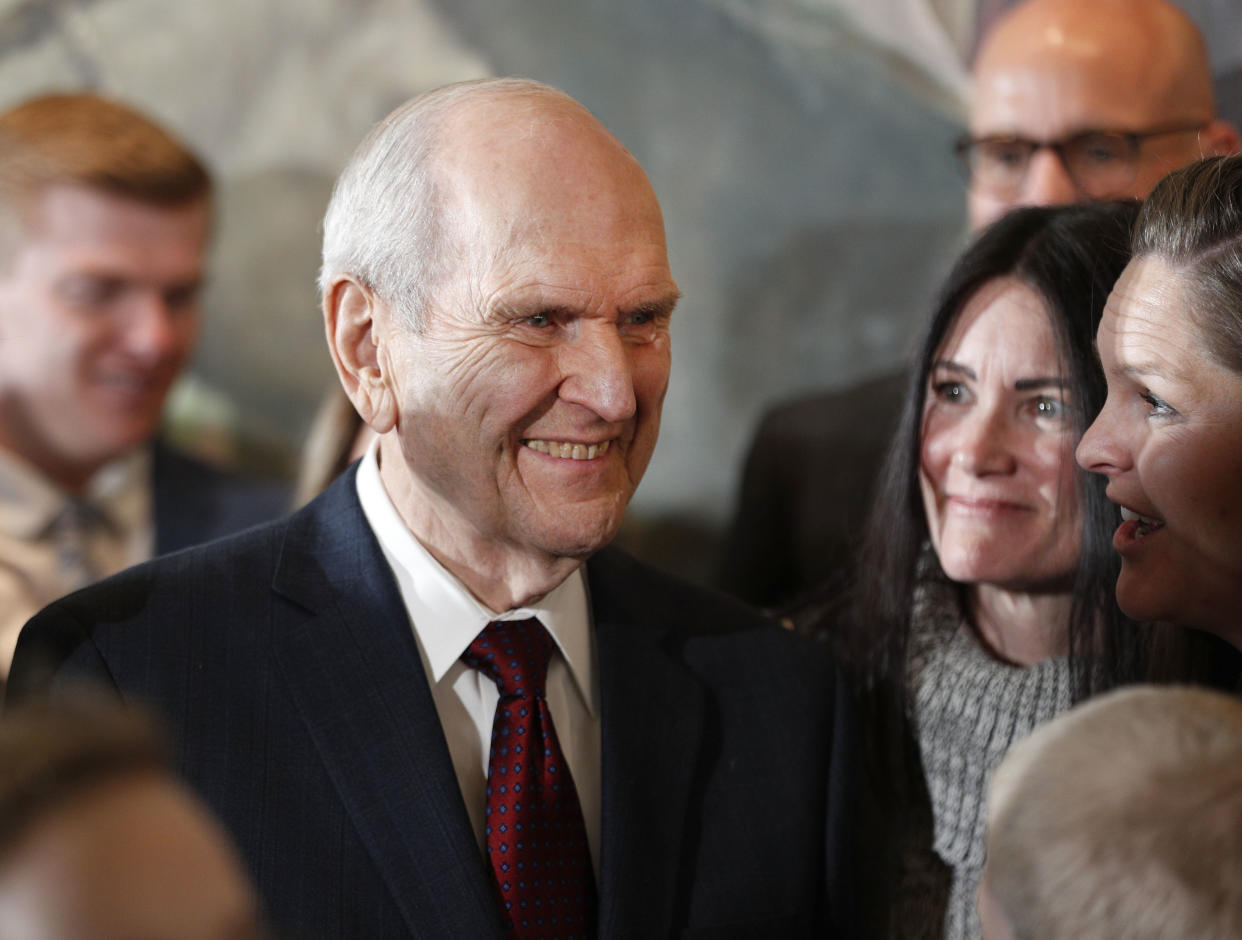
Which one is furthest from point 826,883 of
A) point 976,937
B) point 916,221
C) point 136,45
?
point 136,45

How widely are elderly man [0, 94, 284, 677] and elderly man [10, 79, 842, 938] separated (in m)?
1.47

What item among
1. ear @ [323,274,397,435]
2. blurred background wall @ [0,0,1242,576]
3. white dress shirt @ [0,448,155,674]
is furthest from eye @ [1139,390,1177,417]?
Result: white dress shirt @ [0,448,155,674]

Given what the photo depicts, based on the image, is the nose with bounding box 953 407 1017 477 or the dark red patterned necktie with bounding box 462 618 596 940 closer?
the dark red patterned necktie with bounding box 462 618 596 940

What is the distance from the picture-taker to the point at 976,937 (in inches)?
75.6

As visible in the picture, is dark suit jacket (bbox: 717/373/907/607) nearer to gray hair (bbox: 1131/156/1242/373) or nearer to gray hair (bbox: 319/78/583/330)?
gray hair (bbox: 1131/156/1242/373)

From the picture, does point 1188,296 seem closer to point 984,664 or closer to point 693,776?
point 984,664

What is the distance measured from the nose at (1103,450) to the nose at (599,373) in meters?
0.63

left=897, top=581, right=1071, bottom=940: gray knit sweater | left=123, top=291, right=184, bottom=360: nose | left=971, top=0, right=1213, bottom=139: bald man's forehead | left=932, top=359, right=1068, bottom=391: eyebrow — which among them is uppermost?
left=971, top=0, right=1213, bottom=139: bald man's forehead

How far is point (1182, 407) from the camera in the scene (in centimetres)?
172

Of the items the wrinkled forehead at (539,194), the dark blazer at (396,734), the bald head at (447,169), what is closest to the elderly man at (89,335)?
the dark blazer at (396,734)

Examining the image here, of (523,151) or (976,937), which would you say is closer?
(523,151)

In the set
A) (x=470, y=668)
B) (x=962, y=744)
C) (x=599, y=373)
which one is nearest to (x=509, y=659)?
(x=470, y=668)

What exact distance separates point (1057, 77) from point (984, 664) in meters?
1.52

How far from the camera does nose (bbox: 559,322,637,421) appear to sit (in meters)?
1.66
